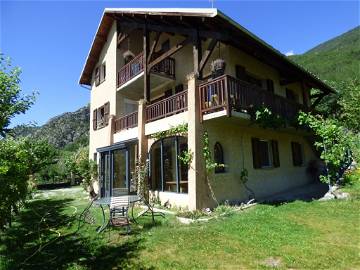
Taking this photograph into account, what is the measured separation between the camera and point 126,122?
17.0 m

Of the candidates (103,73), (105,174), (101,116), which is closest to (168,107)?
(105,174)

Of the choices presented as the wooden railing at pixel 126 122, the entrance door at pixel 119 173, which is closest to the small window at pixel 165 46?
the wooden railing at pixel 126 122

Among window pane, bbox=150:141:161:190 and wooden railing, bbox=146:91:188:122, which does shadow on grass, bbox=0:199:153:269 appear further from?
wooden railing, bbox=146:91:188:122

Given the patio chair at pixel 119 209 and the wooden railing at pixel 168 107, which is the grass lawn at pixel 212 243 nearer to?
the patio chair at pixel 119 209

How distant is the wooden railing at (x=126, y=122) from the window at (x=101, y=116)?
2.14m

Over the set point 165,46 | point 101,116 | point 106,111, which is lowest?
point 101,116

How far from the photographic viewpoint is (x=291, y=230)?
8109mm

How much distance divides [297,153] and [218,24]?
10.2 meters

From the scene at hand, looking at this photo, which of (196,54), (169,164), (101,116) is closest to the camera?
(196,54)

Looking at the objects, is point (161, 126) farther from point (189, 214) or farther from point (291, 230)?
point (291, 230)

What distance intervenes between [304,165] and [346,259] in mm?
13805

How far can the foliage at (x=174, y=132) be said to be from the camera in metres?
11.9

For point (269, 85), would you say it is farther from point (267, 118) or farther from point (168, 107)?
point (168, 107)

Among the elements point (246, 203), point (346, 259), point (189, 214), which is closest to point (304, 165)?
point (246, 203)
